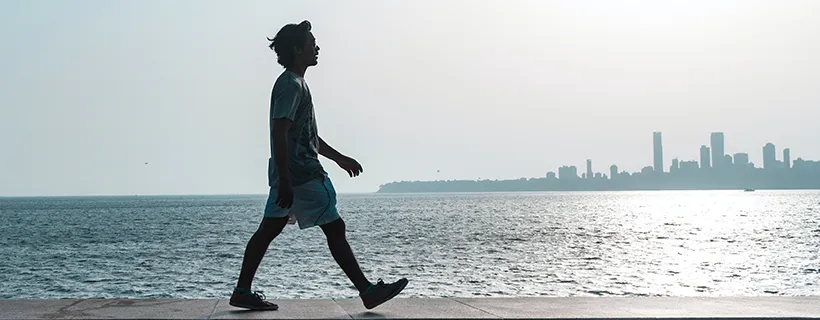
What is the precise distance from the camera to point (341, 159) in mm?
6797

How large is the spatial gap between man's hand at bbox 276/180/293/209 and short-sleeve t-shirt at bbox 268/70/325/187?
0.19 m

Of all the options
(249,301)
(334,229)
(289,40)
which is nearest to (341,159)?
(334,229)

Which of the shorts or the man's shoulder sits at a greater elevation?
the man's shoulder

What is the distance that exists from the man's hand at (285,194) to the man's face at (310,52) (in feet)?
2.96

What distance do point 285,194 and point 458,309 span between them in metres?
1.32

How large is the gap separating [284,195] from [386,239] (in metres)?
50.7

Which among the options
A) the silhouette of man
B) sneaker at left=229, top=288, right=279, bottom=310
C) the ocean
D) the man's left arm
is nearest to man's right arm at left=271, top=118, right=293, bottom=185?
the silhouette of man

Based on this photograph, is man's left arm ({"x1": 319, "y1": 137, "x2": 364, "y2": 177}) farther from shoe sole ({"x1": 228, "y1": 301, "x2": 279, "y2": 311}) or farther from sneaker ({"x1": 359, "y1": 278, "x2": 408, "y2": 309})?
shoe sole ({"x1": 228, "y1": 301, "x2": 279, "y2": 311})

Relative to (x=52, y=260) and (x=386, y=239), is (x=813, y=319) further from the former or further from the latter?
(x=386, y=239)

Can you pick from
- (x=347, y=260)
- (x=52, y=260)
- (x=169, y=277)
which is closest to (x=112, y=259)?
(x=52, y=260)

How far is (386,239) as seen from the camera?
5650 cm

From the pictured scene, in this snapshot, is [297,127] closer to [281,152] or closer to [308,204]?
[281,152]

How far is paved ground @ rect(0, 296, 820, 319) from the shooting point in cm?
577

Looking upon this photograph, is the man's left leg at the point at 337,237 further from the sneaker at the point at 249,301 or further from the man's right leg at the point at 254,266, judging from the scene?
the sneaker at the point at 249,301
